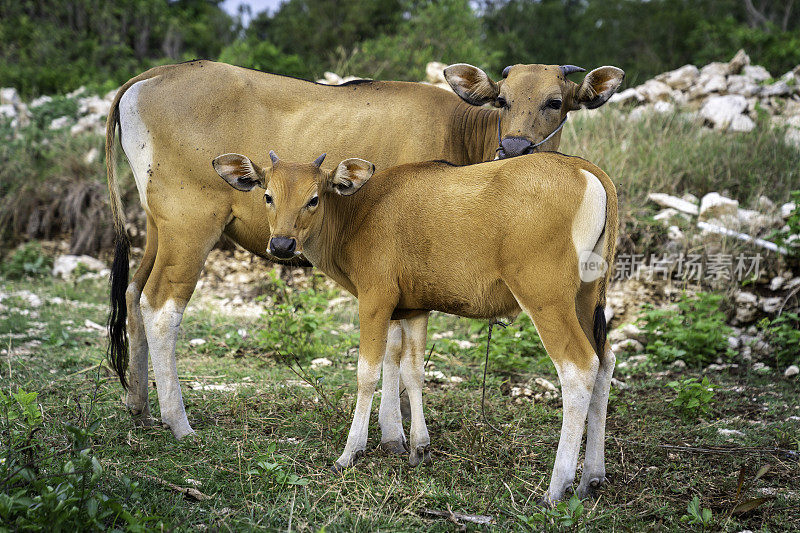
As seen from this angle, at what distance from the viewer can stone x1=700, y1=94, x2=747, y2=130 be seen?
11.6 meters

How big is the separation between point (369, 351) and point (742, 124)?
30.1 ft

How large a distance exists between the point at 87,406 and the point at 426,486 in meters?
2.76

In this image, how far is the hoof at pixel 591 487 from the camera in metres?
4.37

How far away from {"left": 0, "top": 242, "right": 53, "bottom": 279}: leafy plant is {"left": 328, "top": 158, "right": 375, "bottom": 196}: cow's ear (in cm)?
767

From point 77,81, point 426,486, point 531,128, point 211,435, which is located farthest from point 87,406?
point 77,81

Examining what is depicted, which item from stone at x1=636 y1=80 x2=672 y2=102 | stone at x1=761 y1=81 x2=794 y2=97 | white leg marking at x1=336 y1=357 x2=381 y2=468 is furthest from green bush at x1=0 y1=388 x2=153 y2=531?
stone at x1=761 y1=81 x2=794 y2=97

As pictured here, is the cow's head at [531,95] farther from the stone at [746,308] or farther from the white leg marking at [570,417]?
the stone at [746,308]

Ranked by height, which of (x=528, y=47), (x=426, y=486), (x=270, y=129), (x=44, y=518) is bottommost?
(x=528, y=47)

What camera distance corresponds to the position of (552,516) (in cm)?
376

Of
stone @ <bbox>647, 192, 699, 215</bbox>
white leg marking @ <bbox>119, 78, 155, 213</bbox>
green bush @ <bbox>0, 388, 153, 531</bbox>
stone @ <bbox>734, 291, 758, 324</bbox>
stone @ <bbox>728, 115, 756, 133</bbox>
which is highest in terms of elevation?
white leg marking @ <bbox>119, 78, 155, 213</bbox>

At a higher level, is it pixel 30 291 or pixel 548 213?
pixel 548 213

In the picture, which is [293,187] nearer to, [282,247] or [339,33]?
[282,247]

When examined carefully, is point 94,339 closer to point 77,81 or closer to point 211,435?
point 211,435

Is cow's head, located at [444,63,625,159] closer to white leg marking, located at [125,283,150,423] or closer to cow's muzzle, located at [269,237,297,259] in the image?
cow's muzzle, located at [269,237,297,259]
